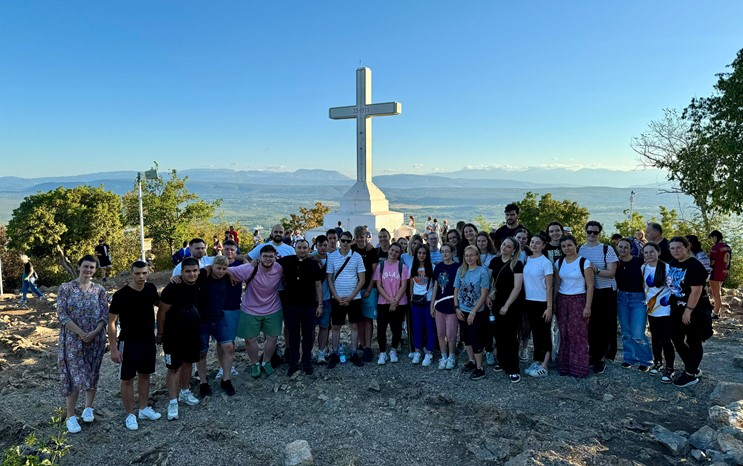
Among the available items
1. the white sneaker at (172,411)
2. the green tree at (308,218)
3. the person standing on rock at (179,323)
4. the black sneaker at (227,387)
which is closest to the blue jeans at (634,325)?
the black sneaker at (227,387)

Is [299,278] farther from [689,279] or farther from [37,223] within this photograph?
[37,223]

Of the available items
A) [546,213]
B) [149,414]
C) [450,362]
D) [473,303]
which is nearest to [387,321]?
[450,362]

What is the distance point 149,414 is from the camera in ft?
15.0

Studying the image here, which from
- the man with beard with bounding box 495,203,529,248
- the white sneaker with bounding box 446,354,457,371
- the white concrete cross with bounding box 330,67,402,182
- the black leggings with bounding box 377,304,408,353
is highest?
the white concrete cross with bounding box 330,67,402,182

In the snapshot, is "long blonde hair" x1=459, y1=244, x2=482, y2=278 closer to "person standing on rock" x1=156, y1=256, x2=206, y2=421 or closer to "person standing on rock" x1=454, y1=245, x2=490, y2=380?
"person standing on rock" x1=454, y1=245, x2=490, y2=380

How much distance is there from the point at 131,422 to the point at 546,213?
1874cm

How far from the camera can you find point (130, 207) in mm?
24344

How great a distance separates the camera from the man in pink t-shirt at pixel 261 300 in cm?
542

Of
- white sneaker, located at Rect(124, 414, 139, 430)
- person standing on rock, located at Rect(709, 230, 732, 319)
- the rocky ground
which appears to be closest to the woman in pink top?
the rocky ground

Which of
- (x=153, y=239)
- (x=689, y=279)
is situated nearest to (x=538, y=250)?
(x=689, y=279)

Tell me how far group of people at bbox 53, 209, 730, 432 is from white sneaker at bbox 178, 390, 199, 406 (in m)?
0.01

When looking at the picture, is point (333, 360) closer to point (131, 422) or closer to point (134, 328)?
point (131, 422)

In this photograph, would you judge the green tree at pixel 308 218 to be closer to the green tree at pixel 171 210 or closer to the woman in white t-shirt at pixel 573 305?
the green tree at pixel 171 210

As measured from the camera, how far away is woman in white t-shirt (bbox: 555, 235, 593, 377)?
17.2 ft
